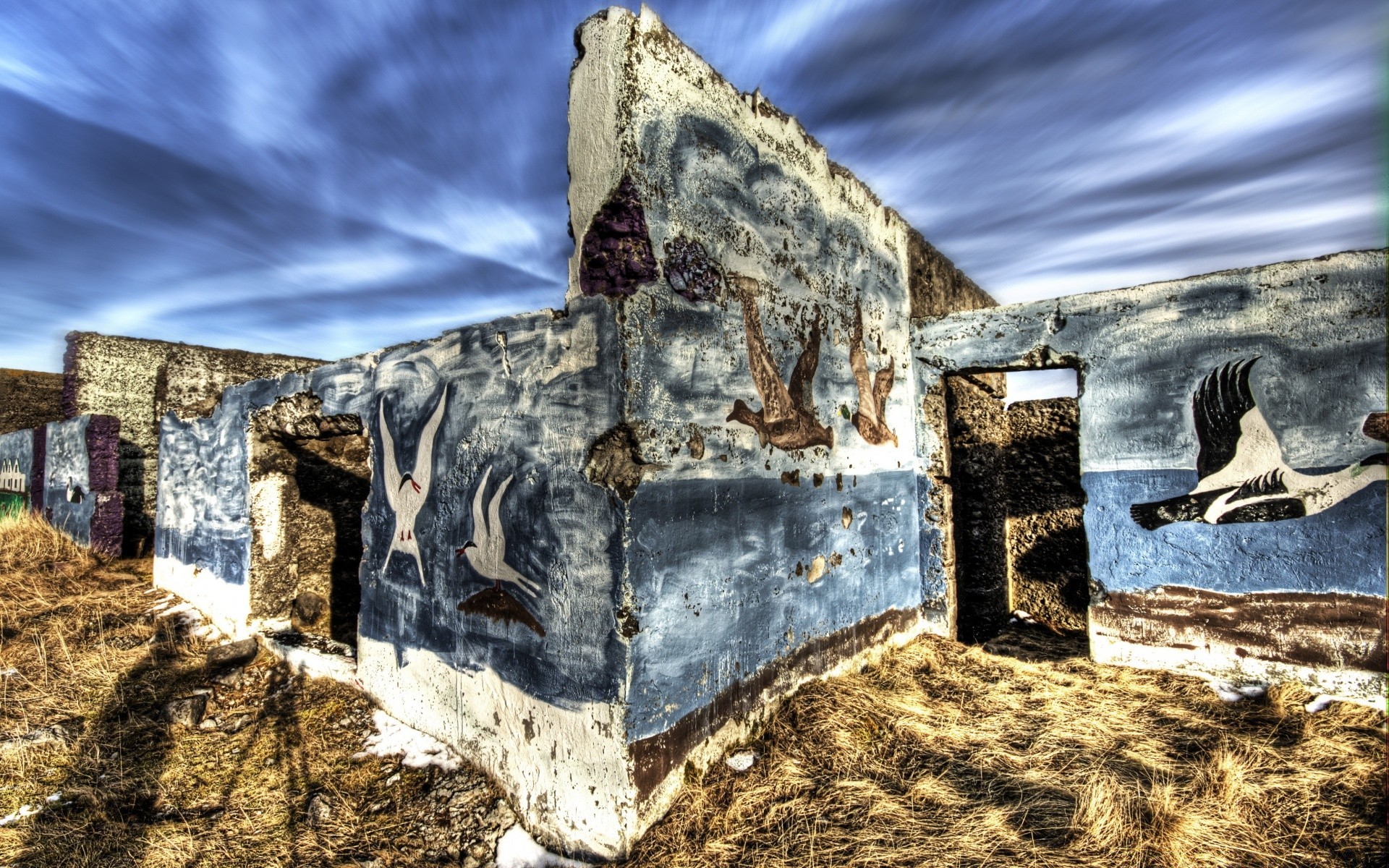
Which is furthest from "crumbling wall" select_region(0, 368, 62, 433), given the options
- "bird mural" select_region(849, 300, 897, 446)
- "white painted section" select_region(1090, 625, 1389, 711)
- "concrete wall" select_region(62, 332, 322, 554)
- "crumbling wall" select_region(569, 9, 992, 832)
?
"white painted section" select_region(1090, 625, 1389, 711)

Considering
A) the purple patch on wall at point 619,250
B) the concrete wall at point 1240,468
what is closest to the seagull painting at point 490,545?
the purple patch on wall at point 619,250

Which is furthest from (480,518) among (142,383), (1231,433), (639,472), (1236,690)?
(142,383)

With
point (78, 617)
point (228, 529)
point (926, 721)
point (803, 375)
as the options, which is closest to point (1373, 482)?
point (926, 721)

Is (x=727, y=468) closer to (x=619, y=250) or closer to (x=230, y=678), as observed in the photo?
(x=619, y=250)

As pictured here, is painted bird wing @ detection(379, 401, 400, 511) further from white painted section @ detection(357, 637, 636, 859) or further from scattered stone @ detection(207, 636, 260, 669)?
scattered stone @ detection(207, 636, 260, 669)

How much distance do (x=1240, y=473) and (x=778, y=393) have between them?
2.85 meters

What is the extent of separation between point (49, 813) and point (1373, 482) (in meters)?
7.06

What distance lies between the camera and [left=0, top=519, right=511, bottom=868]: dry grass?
297 cm

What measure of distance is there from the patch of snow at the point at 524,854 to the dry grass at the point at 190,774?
0.25 ft

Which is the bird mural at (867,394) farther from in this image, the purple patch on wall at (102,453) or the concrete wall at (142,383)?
the purple patch on wall at (102,453)

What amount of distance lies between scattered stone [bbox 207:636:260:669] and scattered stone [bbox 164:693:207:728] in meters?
0.49

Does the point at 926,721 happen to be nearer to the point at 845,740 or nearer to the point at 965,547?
the point at 845,740

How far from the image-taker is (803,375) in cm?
380

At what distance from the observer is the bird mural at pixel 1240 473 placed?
12.6ft
